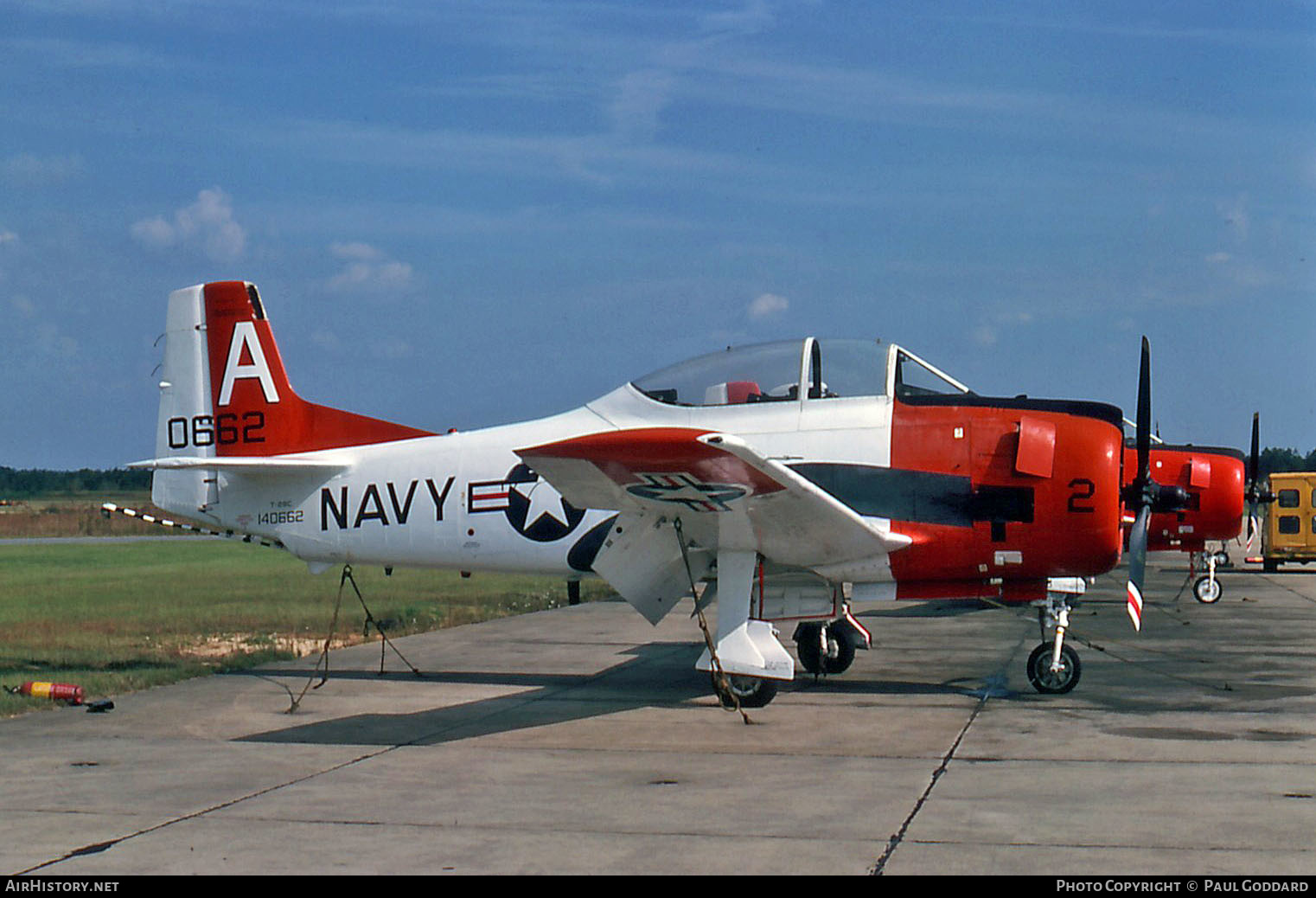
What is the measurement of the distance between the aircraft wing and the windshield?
3.65 ft

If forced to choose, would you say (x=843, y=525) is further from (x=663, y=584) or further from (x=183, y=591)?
(x=183, y=591)

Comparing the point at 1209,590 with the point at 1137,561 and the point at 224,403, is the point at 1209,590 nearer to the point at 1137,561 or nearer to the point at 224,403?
the point at 1137,561

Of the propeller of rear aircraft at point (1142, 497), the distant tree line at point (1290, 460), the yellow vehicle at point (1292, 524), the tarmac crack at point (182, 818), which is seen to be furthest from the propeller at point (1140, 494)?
the distant tree line at point (1290, 460)

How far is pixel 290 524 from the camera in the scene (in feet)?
41.2

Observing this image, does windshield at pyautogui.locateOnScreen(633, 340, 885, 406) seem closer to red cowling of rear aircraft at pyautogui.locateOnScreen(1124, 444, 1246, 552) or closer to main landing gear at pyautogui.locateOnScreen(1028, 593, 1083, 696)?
main landing gear at pyautogui.locateOnScreen(1028, 593, 1083, 696)

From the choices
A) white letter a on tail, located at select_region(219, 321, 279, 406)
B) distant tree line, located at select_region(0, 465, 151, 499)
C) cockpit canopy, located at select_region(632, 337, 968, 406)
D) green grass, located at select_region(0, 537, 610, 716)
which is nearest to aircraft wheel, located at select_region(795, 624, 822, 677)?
cockpit canopy, located at select_region(632, 337, 968, 406)

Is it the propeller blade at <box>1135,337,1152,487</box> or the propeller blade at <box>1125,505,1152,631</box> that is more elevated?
the propeller blade at <box>1135,337,1152,487</box>

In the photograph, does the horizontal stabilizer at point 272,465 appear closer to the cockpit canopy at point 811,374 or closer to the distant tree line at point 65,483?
the cockpit canopy at point 811,374

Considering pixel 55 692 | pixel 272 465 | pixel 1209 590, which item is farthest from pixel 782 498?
pixel 1209 590

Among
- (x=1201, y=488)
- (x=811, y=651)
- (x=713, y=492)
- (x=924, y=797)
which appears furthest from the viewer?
(x=1201, y=488)

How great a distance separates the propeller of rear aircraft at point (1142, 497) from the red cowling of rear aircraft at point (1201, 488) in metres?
2.55

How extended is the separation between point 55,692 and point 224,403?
355 centimetres

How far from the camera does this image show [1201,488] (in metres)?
13.4

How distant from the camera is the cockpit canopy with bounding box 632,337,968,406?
1053cm
